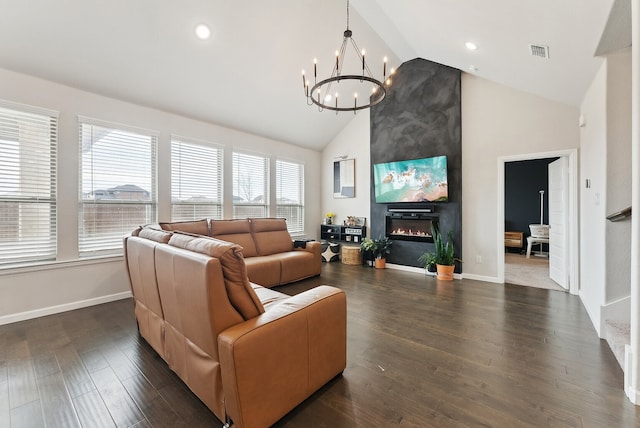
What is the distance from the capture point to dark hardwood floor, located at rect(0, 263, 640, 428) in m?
1.58

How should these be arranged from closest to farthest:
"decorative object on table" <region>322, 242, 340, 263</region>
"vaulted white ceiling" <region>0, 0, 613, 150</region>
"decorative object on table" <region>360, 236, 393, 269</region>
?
"vaulted white ceiling" <region>0, 0, 613, 150</region>
"decorative object on table" <region>360, 236, 393, 269</region>
"decorative object on table" <region>322, 242, 340, 263</region>

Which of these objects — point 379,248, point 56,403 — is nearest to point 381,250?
point 379,248

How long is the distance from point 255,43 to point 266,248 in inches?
124

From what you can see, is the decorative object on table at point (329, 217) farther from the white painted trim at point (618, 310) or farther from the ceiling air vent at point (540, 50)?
the white painted trim at point (618, 310)

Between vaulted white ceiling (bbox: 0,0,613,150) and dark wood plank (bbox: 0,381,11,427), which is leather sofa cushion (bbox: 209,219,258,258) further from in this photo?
dark wood plank (bbox: 0,381,11,427)

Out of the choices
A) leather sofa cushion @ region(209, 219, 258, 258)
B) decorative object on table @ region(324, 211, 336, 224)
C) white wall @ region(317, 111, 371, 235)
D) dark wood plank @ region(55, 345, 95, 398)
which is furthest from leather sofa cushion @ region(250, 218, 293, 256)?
dark wood plank @ region(55, 345, 95, 398)

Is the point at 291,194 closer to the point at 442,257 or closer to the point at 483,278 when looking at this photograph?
the point at 442,257

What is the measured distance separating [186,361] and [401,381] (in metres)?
1.48

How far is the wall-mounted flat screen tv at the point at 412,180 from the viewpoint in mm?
4785

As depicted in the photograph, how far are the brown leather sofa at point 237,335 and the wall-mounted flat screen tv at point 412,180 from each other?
12.0 feet

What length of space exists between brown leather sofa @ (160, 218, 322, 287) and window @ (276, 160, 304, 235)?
975mm

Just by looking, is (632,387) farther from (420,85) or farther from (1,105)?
(1,105)

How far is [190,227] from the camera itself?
3959mm

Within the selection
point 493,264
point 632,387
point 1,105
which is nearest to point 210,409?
point 632,387
